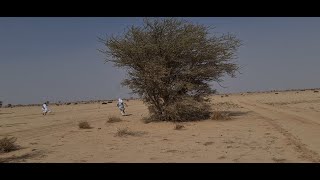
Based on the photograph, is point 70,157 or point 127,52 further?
point 127,52

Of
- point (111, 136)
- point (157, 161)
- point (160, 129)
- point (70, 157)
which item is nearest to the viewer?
point (157, 161)

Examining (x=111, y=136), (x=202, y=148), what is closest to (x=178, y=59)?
(x=111, y=136)

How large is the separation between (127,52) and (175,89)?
3.08 meters
